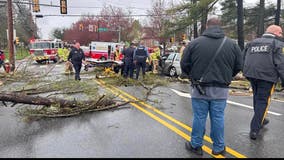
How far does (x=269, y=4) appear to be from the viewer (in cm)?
3538

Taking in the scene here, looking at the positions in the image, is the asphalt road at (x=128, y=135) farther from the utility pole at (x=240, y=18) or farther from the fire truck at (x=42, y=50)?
the fire truck at (x=42, y=50)

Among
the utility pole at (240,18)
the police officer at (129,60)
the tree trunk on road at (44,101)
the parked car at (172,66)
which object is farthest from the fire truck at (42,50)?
the tree trunk on road at (44,101)

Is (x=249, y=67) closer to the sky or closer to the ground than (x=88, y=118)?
closer to the sky

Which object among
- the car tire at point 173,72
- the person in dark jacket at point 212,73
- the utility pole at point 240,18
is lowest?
the car tire at point 173,72

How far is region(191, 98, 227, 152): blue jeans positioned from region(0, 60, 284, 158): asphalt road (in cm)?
22

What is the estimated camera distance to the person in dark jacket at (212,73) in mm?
4043

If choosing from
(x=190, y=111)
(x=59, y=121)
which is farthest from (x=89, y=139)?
(x=190, y=111)

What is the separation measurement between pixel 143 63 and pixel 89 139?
817 cm

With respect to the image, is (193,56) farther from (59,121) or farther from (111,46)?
(111,46)

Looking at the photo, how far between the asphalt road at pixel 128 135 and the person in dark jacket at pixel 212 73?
41cm

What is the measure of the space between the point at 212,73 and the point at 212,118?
2.12ft

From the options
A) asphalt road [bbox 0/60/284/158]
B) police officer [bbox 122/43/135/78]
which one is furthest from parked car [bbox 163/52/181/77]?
asphalt road [bbox 0/60/284/158]

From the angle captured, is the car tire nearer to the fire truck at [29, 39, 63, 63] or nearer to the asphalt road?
the asphalt road

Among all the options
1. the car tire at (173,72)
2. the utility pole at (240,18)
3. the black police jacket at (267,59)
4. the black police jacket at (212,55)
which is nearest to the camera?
the black police jacket at (212,55)
